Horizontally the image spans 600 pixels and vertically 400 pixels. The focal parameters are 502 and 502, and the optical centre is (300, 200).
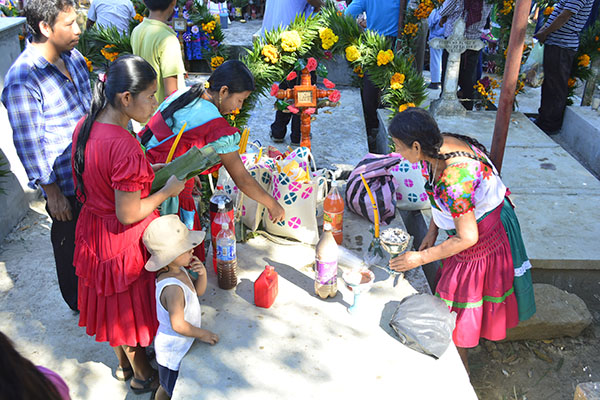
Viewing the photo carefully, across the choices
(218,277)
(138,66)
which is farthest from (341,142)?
(138,66)

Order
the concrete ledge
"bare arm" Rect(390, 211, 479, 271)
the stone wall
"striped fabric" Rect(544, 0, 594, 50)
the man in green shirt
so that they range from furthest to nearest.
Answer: the concrete ledge < "striped fabric" Rect(544, 0, 594, 50) < the stone wall < the man in green shirt < "bare arm" Rect(390, 211, 479, 271)

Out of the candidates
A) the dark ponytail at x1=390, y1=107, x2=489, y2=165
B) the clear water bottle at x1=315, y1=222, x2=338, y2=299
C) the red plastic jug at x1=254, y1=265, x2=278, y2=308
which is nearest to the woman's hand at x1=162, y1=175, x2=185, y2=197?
the red plastic jug at x1=254, y1=265, x2=278, y2=308

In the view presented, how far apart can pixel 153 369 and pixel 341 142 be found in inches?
156

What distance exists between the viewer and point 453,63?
6.11 metres

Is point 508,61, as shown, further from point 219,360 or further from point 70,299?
point 70,299

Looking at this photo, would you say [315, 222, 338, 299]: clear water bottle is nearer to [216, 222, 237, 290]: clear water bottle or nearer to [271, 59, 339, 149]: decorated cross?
[216, 222, 237, 290]: clear water bottle

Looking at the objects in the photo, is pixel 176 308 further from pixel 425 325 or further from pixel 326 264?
pixel 425 325

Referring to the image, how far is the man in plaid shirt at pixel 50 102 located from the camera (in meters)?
2.63

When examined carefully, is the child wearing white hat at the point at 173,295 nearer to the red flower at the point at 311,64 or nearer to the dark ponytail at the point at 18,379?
the dark ponytail at the point at 18,379

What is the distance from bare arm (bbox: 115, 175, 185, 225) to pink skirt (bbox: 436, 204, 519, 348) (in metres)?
1.49

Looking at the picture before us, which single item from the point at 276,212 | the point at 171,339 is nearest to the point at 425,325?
the point at 276,212

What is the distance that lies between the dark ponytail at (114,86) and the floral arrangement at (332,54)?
180 cm

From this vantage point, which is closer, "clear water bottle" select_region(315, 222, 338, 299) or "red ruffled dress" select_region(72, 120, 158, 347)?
"red ruffled dress" select_region(72, 120, 158, 347)

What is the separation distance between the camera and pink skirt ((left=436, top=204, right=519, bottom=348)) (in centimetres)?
259
